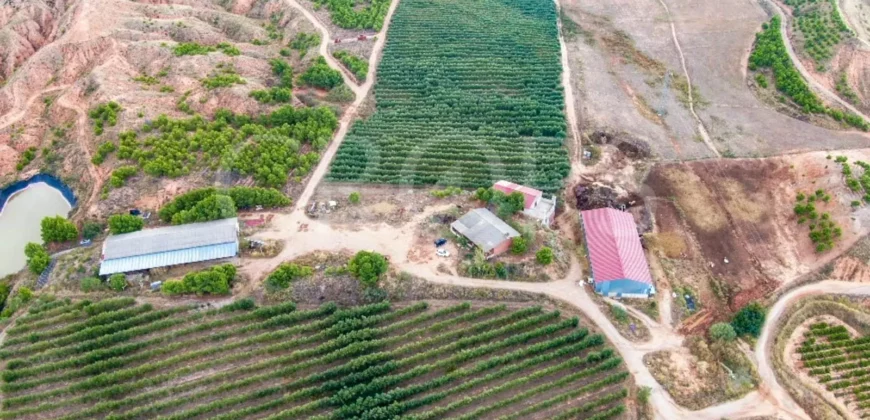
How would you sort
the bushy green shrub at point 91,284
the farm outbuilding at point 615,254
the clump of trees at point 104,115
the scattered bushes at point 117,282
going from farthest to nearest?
1. the clump of trees at point 104,115
2. the farm outbuilding at point 615,254
3. the bushy green shrub at point 91,284
4. the scattered bushes at point 117,282

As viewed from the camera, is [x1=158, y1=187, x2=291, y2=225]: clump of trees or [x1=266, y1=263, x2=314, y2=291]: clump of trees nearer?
[x1=266, y1=263, x2=314, y2=291]: clump of trees

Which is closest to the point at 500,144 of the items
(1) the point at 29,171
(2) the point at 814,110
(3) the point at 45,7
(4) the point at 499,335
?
(4) the point at 499,335

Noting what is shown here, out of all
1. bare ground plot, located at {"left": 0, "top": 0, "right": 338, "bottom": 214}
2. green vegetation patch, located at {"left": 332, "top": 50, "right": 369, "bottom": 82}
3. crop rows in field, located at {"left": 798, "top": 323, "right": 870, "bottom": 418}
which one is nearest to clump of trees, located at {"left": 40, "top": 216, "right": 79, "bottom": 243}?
bare ground plot, located at {"left": 0, "top": 0, "right": 338, "bottom": 214}

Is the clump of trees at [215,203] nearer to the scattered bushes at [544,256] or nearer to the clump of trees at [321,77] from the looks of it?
the clump of trees at [321,77]

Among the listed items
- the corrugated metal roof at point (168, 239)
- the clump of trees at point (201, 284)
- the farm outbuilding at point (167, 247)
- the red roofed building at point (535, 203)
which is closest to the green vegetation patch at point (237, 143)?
the corrugated metal roof at point (168, 239)

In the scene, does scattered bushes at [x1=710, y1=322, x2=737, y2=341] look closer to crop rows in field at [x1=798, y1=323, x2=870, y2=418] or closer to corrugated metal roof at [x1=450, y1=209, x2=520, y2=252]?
crop rows in field at [x1=798, y1=323, x2=870, y2=418]

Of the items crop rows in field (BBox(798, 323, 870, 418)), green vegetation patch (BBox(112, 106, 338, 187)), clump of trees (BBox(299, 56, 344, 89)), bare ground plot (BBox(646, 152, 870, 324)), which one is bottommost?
crop rows in field (BBox(798, 323, 870, 418))

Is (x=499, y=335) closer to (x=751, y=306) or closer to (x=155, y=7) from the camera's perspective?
(x=751, y=306)
